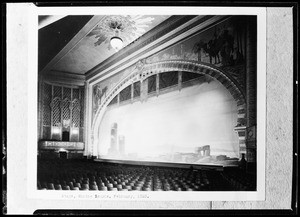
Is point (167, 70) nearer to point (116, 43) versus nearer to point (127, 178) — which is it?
point (116, 43)

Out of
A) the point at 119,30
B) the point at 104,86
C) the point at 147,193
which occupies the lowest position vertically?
the point at 147,193

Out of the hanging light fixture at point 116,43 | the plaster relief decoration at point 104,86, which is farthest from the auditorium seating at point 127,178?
the hanging light fixture at point 116,43

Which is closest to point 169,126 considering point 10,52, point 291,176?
point 291,176

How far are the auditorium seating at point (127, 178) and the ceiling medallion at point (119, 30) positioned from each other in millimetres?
744

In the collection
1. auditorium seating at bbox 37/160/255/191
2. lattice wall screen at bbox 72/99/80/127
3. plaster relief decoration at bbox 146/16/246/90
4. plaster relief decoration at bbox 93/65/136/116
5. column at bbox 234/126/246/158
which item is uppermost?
plaster relief decoration at bbox 146/16/246/90

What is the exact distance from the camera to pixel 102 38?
1.74m

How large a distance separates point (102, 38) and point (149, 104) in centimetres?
50

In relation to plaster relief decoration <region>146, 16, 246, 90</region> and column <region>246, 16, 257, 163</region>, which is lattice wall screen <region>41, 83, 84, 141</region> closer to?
plaster relief decoration <region>146, 16, 246, 90</region>

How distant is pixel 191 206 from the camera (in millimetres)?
1663

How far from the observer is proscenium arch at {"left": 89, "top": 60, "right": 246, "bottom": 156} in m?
1.62

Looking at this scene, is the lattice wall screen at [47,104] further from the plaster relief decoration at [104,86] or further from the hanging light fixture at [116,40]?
the hanging light fixture at [116,40]

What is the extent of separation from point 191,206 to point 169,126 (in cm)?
49

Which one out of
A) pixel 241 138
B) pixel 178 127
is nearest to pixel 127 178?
pixel 178 127

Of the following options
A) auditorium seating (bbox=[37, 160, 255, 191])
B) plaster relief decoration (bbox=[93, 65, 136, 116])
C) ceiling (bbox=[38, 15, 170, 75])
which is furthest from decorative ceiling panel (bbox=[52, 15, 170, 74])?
auditorium seating (bbox=[37, 160, 255, 191])
